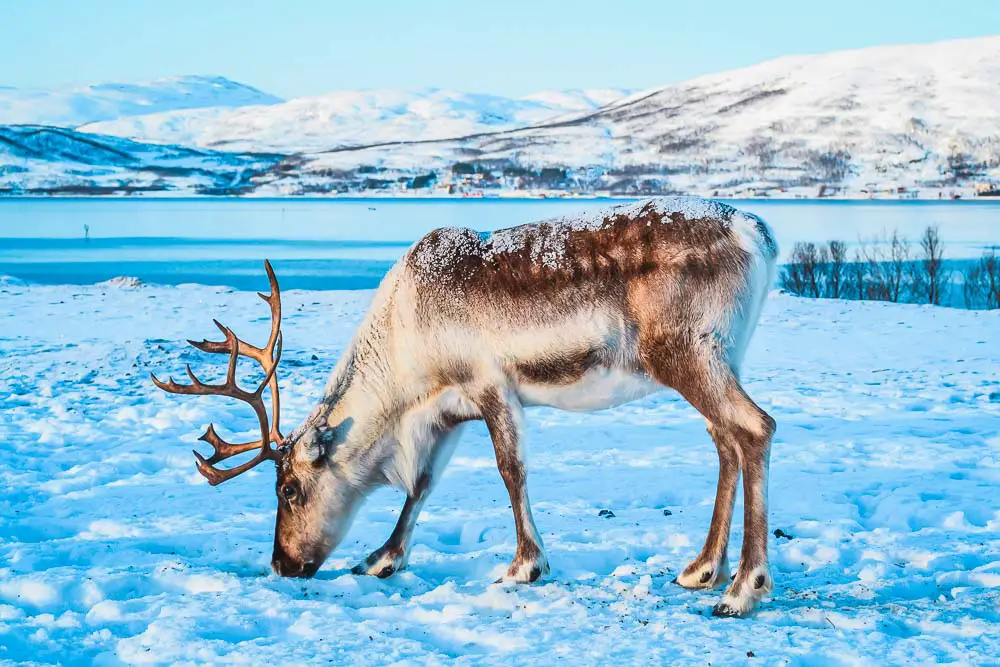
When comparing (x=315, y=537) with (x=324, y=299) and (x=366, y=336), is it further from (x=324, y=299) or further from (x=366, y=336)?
(x=324, y=299)

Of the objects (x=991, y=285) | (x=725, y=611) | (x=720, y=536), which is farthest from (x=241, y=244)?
(x=725, y=611)

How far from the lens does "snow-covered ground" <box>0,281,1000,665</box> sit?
4965mm

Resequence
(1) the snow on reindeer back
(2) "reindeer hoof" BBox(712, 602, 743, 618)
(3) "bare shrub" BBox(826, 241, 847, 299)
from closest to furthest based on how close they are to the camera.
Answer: (2) "reindeer hoof" BBox(712, 602, 743, 618)
(1) the snow on reindeer back
(3) "bare shrub" BBox(826, 241, 847, 299)

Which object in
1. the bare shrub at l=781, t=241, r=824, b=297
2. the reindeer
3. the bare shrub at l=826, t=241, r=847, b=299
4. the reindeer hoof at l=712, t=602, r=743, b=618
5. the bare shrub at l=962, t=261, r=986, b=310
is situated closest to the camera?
the reindeer hoof at l=712, t=602, r=743, b=618

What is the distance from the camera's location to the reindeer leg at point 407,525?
6.25m

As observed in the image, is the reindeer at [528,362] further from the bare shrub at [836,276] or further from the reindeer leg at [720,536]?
the bare shrub at [836,276]

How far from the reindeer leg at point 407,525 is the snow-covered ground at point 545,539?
14 cm

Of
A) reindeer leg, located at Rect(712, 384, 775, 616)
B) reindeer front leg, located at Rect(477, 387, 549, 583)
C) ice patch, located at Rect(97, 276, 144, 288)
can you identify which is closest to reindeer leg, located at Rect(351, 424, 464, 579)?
reindeer front leg, located at Rect(477, 387, 549, 583)

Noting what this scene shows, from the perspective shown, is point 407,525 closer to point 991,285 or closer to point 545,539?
point 545,539

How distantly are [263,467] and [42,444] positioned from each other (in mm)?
2292

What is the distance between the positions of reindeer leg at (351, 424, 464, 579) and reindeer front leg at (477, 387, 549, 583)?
19.2 inches

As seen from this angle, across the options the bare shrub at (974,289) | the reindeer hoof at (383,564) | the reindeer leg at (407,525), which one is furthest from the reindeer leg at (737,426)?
the bare shrub at (974,289)

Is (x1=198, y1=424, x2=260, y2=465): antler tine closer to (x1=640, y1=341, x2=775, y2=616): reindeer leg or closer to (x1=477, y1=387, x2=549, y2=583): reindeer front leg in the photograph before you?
(x1=477, y1=387, x2=549, y2=583): reindeer front leg

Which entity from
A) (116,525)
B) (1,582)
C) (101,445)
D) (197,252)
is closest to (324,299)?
(101,445)
